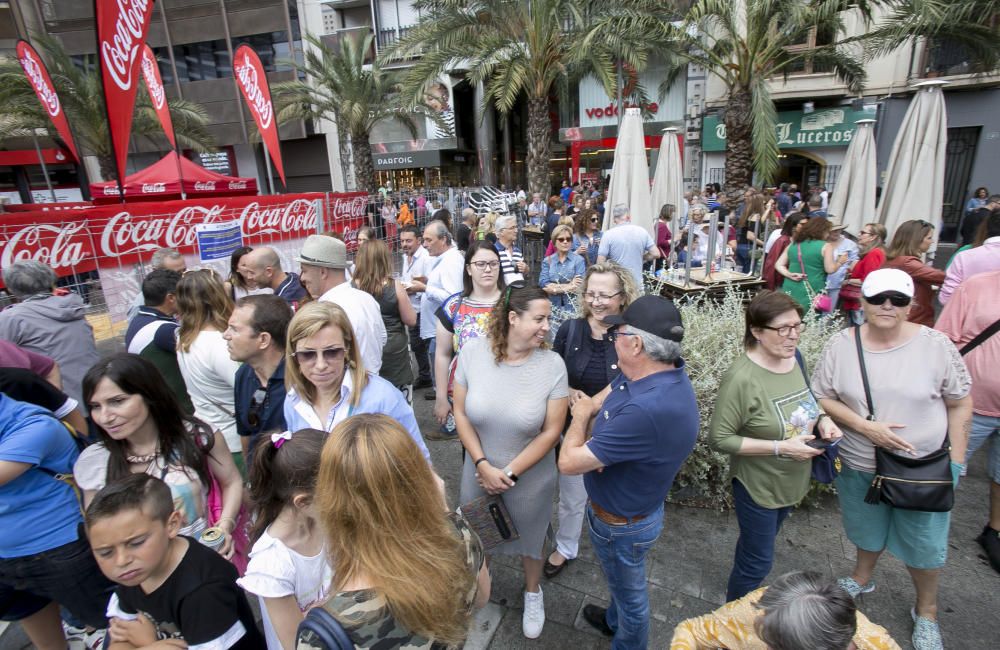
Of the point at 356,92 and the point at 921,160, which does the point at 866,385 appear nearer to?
the point at 921,160

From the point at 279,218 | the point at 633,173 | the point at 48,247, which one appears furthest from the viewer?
the point at 279,218

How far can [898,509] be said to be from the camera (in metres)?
2.41

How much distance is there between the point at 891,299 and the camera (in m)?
2.19

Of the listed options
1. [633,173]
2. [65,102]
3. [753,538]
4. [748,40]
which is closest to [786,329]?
[753,538]

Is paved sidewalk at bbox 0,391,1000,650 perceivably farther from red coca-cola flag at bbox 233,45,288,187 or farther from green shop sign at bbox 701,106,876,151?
green shop sign at bbox 701,106,876,151

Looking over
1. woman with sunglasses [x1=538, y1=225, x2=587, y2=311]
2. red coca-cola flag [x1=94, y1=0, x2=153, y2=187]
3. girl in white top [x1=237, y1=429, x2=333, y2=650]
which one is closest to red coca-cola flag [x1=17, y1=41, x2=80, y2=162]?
red coca-cola flag [x1=94, y1=0, x2=153, y2=187]

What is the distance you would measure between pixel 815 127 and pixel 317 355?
67.3 feet

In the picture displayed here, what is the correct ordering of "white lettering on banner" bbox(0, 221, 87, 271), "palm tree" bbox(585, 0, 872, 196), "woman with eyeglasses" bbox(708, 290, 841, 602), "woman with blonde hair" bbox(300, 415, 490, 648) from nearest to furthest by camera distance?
1. "woman with blonde hair" bbox(300, 415, 490, 648)
2. "woman with eyeglasses" bbox(708, 290, 841, 602)
3. "white lettering on banner" bbox(0, 221, 87, 271)
4. "palm tree" bbox(585, 0, 872, 196)

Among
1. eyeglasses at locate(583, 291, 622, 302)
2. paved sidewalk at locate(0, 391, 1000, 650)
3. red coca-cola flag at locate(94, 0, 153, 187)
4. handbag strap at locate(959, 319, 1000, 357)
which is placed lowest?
paved sidewalk at locate(0, 391, 1000, 650)

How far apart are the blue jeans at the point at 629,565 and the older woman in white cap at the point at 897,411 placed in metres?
1.14

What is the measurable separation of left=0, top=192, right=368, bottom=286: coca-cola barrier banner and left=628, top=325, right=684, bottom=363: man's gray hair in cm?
705

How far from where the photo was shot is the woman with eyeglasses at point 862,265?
4820 millimetres

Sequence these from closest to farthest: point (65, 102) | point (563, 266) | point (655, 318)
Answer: point (655, 318), point (563, 266), point (65, 102)

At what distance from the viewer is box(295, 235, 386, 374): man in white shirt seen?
9.83 feet
